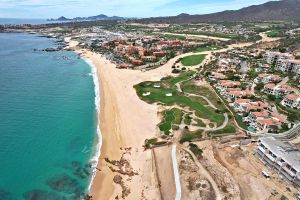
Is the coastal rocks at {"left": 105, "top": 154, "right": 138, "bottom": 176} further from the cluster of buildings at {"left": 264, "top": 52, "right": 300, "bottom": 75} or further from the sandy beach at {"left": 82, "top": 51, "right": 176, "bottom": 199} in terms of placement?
the cluster of buildings at {"left": 264, "top": 52, "right": 300, "bottom": 75}

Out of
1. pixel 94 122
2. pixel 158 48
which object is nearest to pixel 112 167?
pixel 94 122

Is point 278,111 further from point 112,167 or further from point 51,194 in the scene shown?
point 51,194

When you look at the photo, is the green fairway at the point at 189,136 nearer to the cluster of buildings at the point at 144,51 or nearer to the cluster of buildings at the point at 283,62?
the cluster of buildings at the point at 283,62

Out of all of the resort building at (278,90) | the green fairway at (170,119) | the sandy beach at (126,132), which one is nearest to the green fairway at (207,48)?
the sandy beach at (126,132)

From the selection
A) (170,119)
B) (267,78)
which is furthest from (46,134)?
(267,78)

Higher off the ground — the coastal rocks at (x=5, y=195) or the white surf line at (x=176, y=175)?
the white surf line at (x=176, y=175)

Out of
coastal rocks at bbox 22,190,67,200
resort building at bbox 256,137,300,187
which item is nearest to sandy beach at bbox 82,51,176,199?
coastal rocks at bbox 22,190,67,200

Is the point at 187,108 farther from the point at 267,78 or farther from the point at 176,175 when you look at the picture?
the point at 267,78
